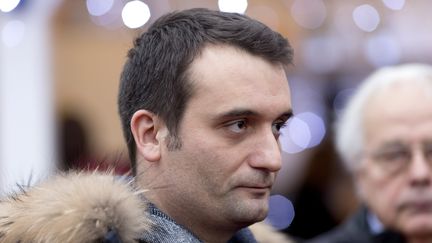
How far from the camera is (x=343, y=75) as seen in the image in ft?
26.6

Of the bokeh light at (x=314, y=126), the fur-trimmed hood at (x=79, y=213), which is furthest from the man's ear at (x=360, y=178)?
the bokeh light at (x=314, y=126)

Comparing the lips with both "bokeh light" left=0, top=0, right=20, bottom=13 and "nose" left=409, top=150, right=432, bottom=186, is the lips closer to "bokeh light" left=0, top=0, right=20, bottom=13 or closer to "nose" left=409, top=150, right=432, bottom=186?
"nose" left=409, top=150, right=432, bottom=186

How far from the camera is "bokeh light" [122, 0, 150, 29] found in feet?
18.3

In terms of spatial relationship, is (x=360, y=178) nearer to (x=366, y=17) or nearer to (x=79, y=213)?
(x=79, y=213)

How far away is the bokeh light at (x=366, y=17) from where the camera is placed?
7133 millimetres

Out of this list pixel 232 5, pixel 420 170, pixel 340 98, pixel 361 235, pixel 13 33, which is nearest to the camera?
pixel 420 170

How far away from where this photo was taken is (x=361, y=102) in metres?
4.21

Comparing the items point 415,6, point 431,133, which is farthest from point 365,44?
point 431,133

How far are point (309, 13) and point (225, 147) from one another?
5.14 metres

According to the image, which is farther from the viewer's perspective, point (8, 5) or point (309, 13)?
point (309, 13)

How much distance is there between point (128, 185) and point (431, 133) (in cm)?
186

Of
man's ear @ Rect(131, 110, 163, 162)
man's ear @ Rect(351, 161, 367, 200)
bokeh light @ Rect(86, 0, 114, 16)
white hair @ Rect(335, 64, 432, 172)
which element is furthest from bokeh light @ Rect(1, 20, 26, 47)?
man's ear @ Rect(131, 110, 163, 162)

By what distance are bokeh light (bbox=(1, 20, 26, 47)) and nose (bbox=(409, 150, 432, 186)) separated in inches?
83.7

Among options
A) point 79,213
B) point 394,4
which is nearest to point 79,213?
point 79,213
